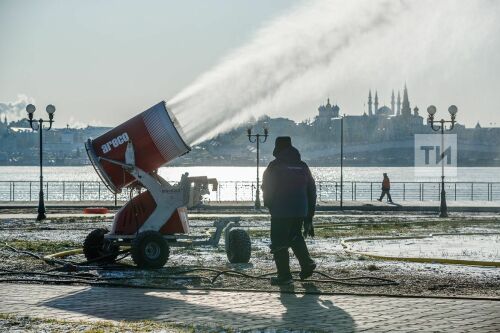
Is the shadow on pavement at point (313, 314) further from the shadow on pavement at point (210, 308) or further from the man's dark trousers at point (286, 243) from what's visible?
the man's dark trousers at point (286, 243)

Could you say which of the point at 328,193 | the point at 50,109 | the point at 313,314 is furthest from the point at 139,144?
the point at 328,193

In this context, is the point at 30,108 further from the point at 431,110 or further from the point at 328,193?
the point at 328,193

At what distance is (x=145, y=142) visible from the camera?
1797cm

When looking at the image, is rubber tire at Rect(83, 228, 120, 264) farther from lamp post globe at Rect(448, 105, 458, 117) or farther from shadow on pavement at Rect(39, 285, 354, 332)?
lamp post globe at Rect(448, 105, 458, 117)

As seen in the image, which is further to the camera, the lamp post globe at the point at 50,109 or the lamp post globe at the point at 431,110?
the lamp post globe at the point at 431,110

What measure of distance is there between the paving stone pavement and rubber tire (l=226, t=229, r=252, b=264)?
413cm

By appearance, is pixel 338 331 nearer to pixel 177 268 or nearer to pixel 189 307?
pixel 189 307

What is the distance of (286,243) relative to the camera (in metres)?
14.2

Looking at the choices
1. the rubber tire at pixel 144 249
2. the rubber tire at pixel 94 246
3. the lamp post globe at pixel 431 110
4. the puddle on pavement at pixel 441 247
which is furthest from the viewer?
the lamp post globe at pixel 431 110

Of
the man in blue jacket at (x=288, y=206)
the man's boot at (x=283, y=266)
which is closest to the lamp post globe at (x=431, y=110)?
the man in blue jacket at (x=288, y=206)

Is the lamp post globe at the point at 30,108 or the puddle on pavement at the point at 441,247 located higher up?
the lamp post globe at the point at 30,108

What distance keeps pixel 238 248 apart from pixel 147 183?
6.54 ft

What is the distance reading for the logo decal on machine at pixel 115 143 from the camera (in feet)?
58.9

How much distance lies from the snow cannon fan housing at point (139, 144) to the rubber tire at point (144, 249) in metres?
1.60
